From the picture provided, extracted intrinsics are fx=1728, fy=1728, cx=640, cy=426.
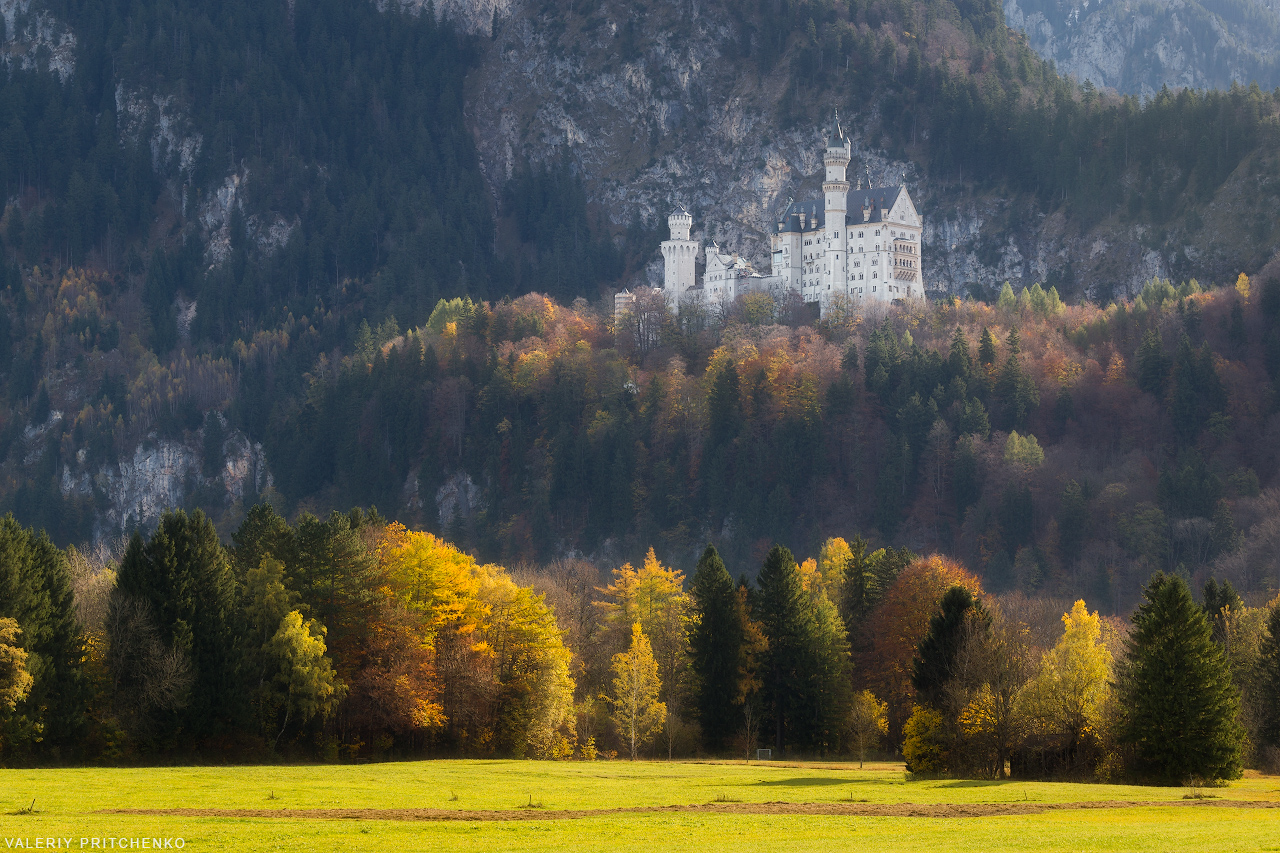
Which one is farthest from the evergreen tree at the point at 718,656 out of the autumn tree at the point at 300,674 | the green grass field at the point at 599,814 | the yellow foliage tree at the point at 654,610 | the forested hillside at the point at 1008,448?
the forested hillside at the point at 1008,448

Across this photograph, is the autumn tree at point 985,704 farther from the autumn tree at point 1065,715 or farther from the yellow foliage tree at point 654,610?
the yellow foliage tree at point 654,610

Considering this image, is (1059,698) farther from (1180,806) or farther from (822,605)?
(822,605)

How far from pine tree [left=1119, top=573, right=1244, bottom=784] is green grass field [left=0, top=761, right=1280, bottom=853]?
5.51 feet

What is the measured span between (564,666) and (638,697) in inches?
175

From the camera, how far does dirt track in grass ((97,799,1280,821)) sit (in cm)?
4722

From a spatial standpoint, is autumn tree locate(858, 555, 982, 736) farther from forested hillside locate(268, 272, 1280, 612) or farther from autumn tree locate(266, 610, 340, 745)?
forested hillside locate(268, 272, 1280, 612)

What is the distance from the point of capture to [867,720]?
87750 mm

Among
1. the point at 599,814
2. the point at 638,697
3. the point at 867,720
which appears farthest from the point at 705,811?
the point at 867,720

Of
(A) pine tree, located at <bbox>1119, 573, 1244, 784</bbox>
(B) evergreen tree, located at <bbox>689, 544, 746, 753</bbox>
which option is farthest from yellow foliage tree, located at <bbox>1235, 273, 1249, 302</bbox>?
(A) pine tree, located at <bbox>1119, 573, 1244, 784</bbox>

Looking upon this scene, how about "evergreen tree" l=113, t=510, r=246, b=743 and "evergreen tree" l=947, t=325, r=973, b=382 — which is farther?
"evergreen tree" l=947, t=325, r=973, b=382

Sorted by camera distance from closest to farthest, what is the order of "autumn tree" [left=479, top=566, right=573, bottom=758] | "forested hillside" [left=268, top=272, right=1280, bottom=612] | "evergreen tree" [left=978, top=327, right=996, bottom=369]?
"autumn tree" [left=479, top=566, right=573, bottom=758] → "forested hillside" [left=268, top=272, right=1280, bottom=612] → "evergreen tree" [left=978, top=327, right=996, bottom=369]

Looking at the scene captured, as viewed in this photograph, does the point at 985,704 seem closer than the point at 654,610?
Yes

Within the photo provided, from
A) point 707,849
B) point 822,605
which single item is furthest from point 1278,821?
point 822,605

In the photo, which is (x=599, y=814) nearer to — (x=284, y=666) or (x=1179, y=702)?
(x=1179, y=702)
